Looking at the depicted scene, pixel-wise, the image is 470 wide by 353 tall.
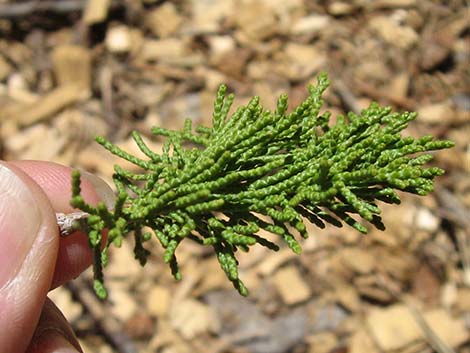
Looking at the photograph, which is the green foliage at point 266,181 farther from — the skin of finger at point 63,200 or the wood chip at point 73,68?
the wood chip at point 73,68

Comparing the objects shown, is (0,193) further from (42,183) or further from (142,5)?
(142,5)

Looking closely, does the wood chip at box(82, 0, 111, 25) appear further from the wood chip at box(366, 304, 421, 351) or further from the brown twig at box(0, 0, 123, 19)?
the wood chip at box(366, 304, 421, 351)

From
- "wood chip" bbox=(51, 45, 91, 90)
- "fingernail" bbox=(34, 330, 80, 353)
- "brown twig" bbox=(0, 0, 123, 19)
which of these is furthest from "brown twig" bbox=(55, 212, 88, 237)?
"brown twig" bbox=(0, 0, 123, 19)

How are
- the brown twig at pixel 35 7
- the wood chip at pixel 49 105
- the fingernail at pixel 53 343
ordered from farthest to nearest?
the brown twig at pixel 35 7
the wood chip at pixel 49 105
the fingernail at pixel 53 343

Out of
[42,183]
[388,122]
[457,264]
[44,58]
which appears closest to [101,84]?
[44,58]

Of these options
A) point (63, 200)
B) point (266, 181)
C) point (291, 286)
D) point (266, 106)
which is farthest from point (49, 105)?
point (266, 181)

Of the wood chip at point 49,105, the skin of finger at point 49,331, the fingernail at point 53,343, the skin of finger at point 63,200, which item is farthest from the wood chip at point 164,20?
the fingernail at point 53,343
